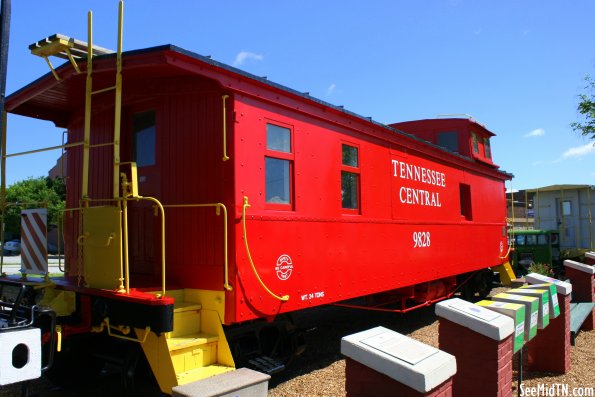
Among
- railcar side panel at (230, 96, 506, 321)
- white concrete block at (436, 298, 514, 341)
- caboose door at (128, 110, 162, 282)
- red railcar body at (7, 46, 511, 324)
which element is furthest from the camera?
caboose door at (128, 110, 162, 282)

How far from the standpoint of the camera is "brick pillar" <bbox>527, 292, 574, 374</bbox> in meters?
5.39

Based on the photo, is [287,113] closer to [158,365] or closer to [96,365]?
[158,365]

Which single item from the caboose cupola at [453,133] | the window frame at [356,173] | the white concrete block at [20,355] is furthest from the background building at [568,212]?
the white concrete block at [20,355]

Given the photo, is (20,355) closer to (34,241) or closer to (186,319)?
(186,319)

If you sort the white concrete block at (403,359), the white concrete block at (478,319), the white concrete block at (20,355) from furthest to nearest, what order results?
the white concrete block at (478,319) < the white concrete block at (20,355) < the white concrete block at (403,359)

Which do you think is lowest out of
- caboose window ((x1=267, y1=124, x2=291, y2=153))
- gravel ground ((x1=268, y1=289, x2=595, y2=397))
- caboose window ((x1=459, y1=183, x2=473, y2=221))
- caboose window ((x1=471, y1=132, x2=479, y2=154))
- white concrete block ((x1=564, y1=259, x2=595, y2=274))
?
gravel ground ((x1=268, y1=289, x2=595, y2=397))

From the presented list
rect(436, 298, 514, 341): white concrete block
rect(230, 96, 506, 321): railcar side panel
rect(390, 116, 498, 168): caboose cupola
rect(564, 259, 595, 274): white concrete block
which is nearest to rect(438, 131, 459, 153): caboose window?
rect(390, 116, 498, 168): caboose cupola

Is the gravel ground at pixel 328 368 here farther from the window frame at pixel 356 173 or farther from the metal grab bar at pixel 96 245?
the window frame at pixel 356 173

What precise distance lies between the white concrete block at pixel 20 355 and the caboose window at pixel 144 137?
2.34 metres

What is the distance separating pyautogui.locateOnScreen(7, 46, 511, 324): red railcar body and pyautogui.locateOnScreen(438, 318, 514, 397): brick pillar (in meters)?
1.63

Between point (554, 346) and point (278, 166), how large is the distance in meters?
3.68

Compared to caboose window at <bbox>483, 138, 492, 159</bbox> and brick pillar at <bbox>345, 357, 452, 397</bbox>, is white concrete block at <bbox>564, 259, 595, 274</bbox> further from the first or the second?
brick pillar at <bbox>345, 357, 452, 397</bbox>

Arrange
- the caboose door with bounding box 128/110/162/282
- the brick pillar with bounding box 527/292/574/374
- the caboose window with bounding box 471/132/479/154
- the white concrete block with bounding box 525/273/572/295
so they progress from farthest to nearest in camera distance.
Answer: the caboose window with bounding box 471/132/479/154, the white concrete block with bounding box 525/273/572/295, the brick pillar with bounding box 527/292/574/374, the caboose door with bounding box 128/110/162/282

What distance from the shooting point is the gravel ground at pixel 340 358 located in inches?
200
